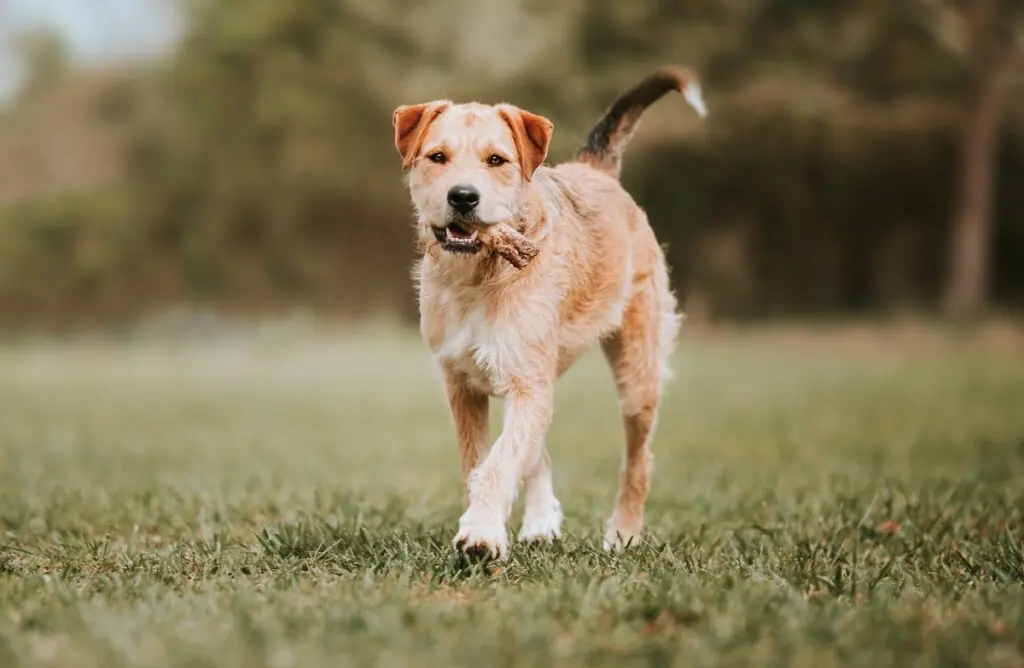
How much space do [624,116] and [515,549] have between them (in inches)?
89.5

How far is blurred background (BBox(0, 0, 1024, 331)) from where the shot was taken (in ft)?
74.7

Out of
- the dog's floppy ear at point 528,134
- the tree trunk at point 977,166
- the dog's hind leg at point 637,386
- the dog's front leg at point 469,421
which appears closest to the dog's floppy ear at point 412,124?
the dog's floppy ear at point 528,134

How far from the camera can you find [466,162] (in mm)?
3953

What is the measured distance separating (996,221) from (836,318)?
4508 millimetres

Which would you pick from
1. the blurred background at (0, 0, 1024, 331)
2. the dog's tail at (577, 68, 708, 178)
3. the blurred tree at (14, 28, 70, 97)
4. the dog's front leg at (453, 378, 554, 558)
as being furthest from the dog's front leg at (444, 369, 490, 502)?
the blurred tree at (14, 28, 70, 97)

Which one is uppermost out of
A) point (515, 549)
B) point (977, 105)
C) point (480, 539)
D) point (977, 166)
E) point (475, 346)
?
point (977, 105)

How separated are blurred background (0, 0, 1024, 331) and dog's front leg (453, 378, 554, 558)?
1716cm

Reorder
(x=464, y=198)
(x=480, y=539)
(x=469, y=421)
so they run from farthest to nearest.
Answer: (x=469, y=421) < (x=464, y=198) < (x=480, y=539)

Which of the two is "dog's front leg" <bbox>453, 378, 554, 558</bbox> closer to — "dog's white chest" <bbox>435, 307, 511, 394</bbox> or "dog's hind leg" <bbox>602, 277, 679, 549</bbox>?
"dog's white chest" <bbox>435, 307, 511, 394</bbox>

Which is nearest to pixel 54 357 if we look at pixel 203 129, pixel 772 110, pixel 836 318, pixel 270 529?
pixel 203 129

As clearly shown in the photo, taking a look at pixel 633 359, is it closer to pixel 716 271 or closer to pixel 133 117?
pixel 716 271

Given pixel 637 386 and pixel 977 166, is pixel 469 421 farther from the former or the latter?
pixel 977 166

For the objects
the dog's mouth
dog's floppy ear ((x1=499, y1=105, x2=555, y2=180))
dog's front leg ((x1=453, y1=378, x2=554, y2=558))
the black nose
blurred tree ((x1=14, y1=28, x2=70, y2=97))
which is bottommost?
dog's front leg ((x1=453, y1=378, x2=554, y2=558))

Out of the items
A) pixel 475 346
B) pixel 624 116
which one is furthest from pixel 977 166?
pixel 475 346
